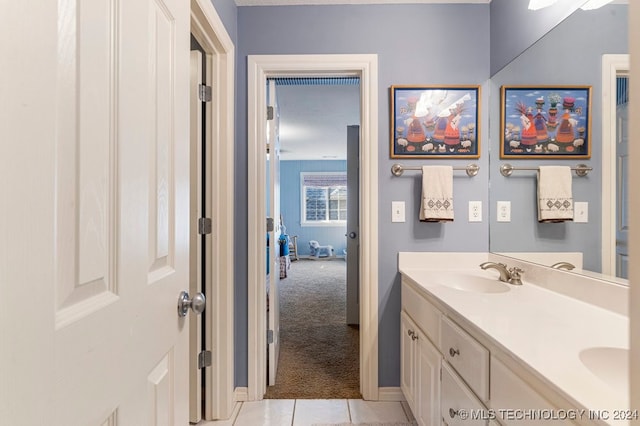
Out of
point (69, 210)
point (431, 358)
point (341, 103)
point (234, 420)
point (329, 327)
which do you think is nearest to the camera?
point (69, 210)

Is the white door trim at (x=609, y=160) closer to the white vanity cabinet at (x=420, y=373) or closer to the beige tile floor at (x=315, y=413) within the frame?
the white vanity cabinet at (x=420, y=373)

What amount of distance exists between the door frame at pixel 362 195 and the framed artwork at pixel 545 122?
2.50 ft

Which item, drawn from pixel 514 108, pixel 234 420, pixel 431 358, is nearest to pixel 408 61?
pixel 514 108

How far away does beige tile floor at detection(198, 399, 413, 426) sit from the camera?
166cm

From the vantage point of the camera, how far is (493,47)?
5.94 feet

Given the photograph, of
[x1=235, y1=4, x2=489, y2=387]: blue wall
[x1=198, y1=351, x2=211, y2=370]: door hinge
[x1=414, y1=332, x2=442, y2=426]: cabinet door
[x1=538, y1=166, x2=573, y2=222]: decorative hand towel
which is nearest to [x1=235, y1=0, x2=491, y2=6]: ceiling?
[x1=235, y1=4, x2=489, y2=387]: blue wall

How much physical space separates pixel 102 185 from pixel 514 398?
108 cm

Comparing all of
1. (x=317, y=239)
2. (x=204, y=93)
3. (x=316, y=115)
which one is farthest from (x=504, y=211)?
(x=317, y=239)

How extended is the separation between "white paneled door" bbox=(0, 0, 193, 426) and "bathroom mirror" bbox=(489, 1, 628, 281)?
154 centimetres

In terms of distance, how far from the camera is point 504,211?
5.73 feet

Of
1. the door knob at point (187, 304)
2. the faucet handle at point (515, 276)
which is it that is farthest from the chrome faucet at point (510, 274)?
the door knob at point (187, 304)

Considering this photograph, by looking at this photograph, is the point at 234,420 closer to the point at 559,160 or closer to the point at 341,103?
the point at 559,160

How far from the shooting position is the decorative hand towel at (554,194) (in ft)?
4.48

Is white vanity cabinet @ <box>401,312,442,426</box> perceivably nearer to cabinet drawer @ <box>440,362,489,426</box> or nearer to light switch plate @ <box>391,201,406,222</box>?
cabinet drawer @ <box>440,362,489,426</box>
